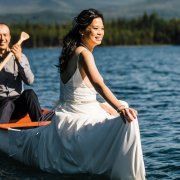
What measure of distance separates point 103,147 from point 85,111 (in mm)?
683

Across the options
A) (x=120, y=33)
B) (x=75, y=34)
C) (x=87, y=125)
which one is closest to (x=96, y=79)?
(x=87, y=125)

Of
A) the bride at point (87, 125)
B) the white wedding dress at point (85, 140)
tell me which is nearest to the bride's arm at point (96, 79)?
the bride at point (87, 125)

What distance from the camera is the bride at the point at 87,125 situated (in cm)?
716

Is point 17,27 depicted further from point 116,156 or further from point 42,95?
point 116,156

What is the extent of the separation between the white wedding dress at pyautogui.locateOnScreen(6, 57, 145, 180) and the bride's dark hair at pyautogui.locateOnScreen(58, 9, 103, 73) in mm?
250

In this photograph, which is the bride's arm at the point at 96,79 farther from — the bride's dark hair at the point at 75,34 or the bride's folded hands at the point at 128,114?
the bride's dark hair at the point at 75,34

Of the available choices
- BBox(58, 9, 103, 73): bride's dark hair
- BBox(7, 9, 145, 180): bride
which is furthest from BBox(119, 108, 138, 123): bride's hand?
BBox(58, 9, 103, 73): bride's dark hair

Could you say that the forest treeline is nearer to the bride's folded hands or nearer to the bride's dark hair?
the bride's dark hair

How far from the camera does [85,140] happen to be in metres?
7.61

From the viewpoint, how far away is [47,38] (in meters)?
166

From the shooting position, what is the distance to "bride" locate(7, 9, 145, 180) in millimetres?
7160

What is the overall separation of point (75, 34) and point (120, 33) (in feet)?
543

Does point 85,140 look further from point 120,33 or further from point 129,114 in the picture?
point 120,33

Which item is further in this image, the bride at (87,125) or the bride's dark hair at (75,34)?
the bride's dark hair at (75,34)
